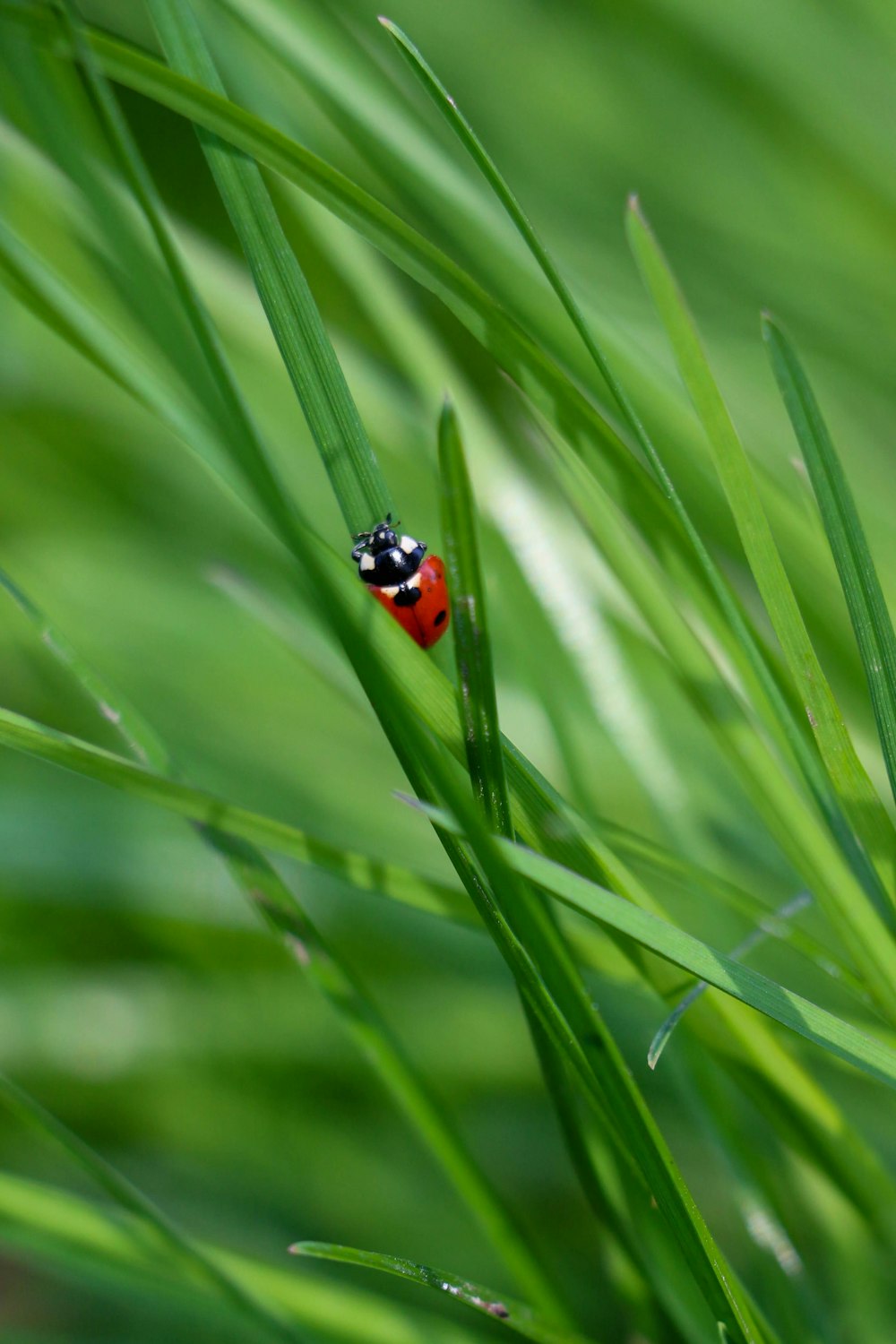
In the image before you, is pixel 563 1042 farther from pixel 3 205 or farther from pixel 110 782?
pixel 3 205

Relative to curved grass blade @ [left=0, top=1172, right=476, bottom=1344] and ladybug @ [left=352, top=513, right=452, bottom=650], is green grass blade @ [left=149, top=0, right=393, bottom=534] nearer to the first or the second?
ladybug @ [left=352, top=513, right=452, bottom=650]

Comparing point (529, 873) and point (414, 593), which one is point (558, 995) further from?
point (414, 593)

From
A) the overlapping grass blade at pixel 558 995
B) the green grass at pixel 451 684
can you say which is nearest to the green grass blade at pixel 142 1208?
the green grass at pixel 451 684

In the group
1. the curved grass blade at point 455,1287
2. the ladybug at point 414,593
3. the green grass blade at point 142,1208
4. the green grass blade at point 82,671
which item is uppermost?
the ladybug at point 414,593

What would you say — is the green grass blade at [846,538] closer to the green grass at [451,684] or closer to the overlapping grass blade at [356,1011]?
the green grass at [451,684]

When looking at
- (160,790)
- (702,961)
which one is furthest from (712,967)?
(160,790)

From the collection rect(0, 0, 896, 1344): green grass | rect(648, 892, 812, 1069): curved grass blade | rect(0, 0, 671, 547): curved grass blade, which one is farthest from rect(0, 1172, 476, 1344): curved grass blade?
rect(0, 0, 671, 547): curved grass blade

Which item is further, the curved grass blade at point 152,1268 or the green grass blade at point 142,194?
the curved grass blade at point 152,1268
